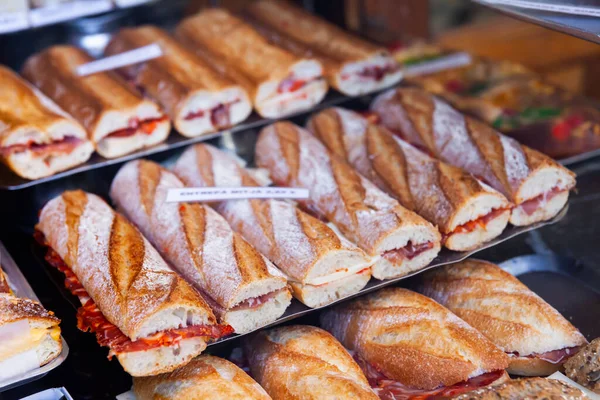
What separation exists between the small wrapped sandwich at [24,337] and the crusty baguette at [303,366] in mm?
717

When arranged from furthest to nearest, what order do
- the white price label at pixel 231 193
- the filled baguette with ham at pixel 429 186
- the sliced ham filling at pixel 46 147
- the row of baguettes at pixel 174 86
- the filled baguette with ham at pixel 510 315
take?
the row of baguettes at pixel 174 86, the sliced ham filling at pixel 46 147, the white price label at pixel 231 193, the filled baguette with ham at pixel 429 186, the filled baguette with ham at pixel 510 315

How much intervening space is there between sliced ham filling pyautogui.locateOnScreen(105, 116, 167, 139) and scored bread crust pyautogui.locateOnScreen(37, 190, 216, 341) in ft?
1.26

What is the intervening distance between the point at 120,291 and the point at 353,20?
3.52m

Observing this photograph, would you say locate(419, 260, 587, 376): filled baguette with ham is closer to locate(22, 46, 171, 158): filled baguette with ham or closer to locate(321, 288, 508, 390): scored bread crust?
locate(321, 288, 508, 390): scored bread crust

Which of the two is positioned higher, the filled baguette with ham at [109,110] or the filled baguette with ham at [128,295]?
the filled baguette with ham at [109,110]

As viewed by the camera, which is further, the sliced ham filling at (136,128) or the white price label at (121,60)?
the white price label at (121,60)

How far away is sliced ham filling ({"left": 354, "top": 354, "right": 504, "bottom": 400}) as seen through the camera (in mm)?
2492

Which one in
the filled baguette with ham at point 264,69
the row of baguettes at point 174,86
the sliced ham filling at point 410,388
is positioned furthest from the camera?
the filled baguette with ham at point 264,69

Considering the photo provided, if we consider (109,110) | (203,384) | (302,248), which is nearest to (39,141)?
(109,110)

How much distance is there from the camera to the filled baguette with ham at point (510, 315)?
104 inches

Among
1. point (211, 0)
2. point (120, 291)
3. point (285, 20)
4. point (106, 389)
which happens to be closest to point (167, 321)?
point (120, 291)

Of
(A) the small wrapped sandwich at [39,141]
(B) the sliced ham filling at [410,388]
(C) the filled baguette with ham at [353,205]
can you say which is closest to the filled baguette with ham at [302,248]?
(C) the filled baguette with ham at [353,205]

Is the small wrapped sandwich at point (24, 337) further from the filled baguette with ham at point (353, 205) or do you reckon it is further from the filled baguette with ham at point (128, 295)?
the filled baguette with ham at point (353, 205)

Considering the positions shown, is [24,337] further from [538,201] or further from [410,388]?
[538,201]
